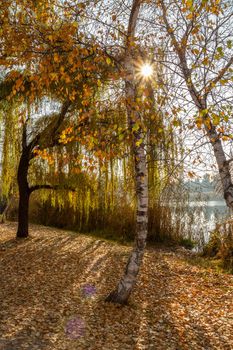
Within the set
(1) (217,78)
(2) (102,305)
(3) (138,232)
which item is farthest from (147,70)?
(2) (102,305)

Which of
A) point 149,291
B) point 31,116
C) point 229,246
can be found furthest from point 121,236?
point 149,291

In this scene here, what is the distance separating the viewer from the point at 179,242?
38.9ft

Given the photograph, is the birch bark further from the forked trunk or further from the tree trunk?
the forked trunk

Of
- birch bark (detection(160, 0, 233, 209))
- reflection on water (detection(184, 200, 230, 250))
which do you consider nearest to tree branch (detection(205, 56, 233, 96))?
birch bark (detection(160, 0, 233, 209))

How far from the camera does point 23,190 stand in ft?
32.1

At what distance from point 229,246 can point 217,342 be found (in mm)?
5204

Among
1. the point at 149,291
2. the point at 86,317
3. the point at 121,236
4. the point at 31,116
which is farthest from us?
the point at 121,236

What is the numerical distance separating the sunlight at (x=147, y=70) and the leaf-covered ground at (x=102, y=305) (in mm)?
3492

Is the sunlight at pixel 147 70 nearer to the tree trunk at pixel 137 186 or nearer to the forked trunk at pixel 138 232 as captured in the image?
the tree trunk at pixel 137 186

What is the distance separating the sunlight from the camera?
523 cm

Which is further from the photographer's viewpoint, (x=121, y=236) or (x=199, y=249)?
(x=121, y=236)

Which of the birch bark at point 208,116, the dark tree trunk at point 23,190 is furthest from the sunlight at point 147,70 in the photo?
the dark tree trunk at point 23,190

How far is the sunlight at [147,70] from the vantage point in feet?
17.2

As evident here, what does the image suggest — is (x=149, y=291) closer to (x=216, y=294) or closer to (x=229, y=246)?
(x=216, y=294)
